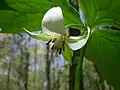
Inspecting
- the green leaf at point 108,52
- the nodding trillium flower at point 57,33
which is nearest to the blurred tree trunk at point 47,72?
the green leaf at point 108,52

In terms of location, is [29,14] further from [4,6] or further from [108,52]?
[108,52]

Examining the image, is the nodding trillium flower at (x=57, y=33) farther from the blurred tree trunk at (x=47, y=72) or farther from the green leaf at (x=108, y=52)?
the blurred tree trunk at (x=47, y=72)

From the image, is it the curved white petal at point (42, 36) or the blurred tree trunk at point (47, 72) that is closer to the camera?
the curved white petal at point (42, 36)

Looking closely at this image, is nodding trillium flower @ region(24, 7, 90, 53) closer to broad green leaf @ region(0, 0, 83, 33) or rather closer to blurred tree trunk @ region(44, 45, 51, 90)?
broad green leaf @ region(0, 0, 83, 33)

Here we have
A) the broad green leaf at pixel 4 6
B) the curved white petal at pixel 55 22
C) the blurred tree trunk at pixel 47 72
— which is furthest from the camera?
the blurred tree trunk at pixel 47 72

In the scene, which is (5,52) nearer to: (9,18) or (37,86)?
(37,86)

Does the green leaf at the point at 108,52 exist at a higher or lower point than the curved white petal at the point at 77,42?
lower

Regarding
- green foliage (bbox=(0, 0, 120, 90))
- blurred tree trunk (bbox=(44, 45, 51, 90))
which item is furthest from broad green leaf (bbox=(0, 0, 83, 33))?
blurred tree trunk (bbox=(44, 45, 51, 90))

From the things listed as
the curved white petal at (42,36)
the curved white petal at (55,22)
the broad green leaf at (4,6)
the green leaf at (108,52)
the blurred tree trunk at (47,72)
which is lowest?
the blurred tree trunk at (47,72)
